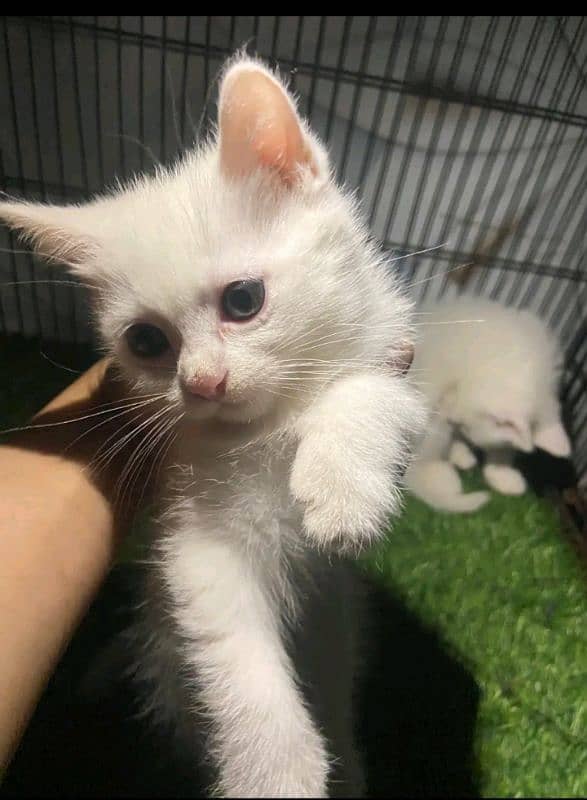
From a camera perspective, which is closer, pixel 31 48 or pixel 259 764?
pixel 259 764

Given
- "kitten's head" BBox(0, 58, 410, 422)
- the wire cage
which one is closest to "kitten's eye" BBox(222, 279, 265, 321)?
"kitten's head" BBox(0, 58, 410, 422)

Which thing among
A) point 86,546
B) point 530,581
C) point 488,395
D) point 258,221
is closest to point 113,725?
point 86,546

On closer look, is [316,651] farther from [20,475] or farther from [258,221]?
[258,221]

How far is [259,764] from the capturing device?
637 millimetres

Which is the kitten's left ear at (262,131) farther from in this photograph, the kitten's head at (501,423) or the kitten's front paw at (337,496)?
the kitten's head at (501,423)

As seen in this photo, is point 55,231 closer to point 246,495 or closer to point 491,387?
point 246,495

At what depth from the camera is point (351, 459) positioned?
0.61m

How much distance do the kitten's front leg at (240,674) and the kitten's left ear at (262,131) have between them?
1.31ft

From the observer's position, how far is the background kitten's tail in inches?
51.1

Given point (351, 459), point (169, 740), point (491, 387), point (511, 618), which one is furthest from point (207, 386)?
point (491, 387)

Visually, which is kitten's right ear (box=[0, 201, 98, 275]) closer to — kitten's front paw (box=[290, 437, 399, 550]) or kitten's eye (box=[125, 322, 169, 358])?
kitten's eye (box=[125, 322, 169, 358])

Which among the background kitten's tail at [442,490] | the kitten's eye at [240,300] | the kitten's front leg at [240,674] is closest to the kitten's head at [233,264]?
the kitten's eye at [240,300]

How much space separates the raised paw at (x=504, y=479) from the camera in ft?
4.48

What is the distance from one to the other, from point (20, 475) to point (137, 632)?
0.84 feet
